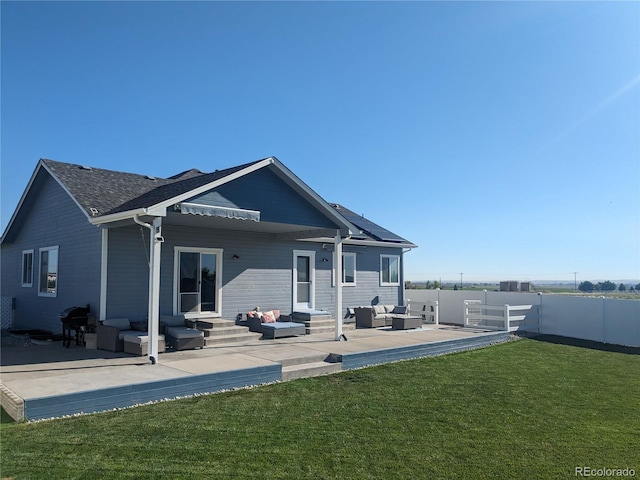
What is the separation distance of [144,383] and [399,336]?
26.7 feet

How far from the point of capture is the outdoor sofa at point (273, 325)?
12.2 m

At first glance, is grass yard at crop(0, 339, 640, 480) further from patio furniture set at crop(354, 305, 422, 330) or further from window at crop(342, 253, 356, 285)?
window at crop(342, 253, 356, 285)

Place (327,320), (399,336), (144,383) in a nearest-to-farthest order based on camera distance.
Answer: (144,383), (399,336), (327,320)

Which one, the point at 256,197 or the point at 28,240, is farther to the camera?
the point at 28,240

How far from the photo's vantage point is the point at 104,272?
10484mm

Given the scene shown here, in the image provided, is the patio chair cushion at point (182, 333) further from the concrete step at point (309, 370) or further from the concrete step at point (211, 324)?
the concrete step at point (309, 370)

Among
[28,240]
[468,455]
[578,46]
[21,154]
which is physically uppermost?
[578,46]

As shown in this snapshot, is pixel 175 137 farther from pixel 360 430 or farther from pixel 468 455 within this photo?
pixel 468 455

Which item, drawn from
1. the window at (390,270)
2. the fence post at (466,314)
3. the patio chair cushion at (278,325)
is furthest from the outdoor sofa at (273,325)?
the fence post at (466,314)

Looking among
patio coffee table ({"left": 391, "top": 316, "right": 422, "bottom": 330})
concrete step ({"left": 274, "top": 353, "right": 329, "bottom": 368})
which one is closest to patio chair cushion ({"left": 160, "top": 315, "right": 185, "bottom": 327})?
concrete step ({"left": 274, "top": 353, "right": 329, "bottom": 368})

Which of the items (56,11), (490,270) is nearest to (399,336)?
(56,11)

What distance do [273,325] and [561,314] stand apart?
1060 cm

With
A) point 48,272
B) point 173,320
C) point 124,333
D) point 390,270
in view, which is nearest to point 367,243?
point 390,270

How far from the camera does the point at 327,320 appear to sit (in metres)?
14.0
